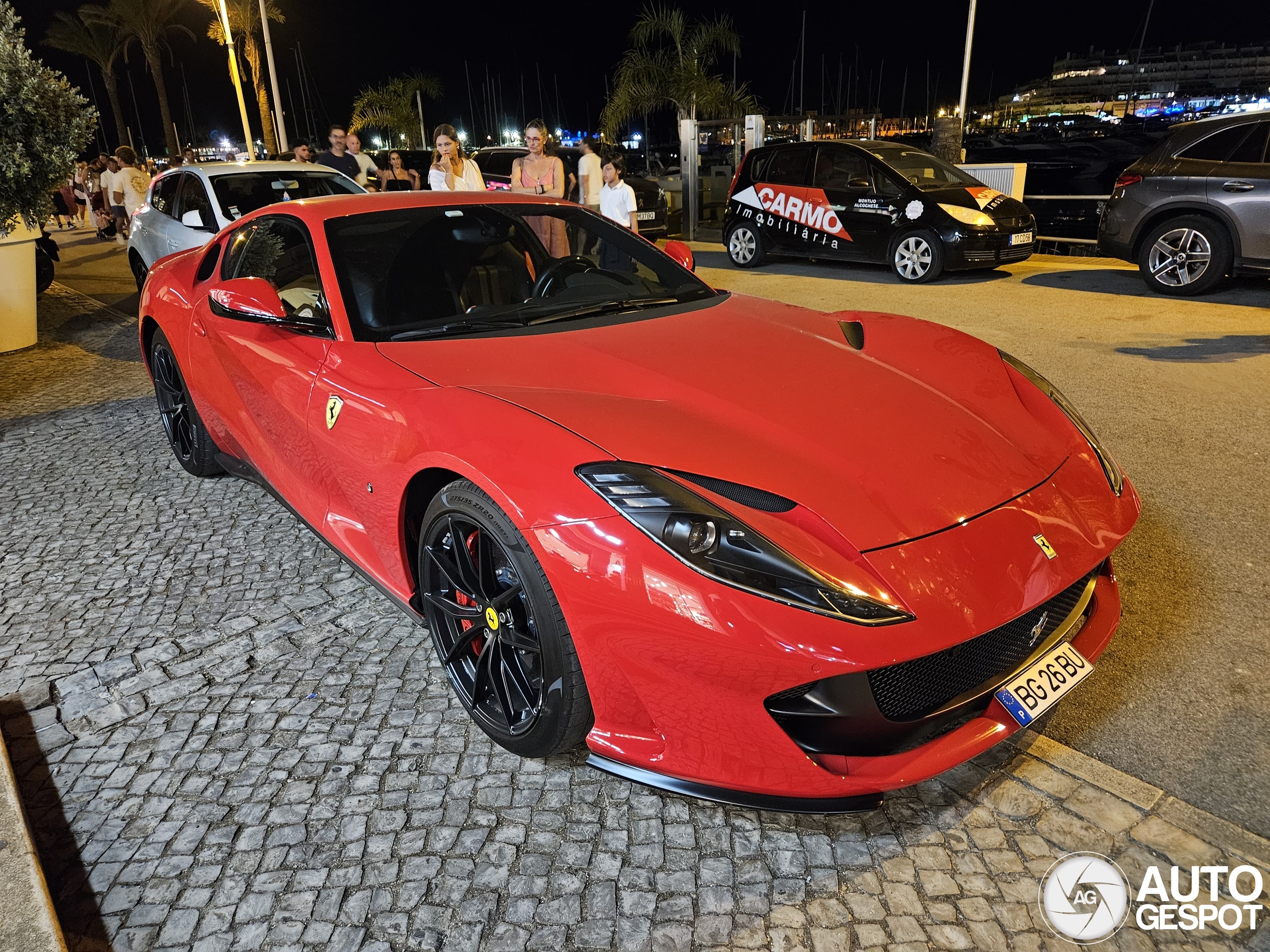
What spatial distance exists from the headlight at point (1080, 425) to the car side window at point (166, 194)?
8171mm

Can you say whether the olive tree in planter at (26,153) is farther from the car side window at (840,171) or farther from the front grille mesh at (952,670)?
the front grille mesh at (952,670)

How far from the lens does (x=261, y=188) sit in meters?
7.91

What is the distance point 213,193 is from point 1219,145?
9.26m

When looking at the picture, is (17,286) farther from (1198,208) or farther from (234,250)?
(1198,208)

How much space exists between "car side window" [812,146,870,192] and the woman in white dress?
14.4 ft

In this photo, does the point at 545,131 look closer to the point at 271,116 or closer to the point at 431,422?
the point at 431,422

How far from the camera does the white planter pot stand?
737 centimetres

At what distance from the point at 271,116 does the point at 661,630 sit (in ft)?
96.2

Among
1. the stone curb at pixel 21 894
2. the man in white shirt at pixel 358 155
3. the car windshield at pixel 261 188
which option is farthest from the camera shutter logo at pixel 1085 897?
the man in white shirt at pixel 358 155

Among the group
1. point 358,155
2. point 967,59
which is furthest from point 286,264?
point 967,59

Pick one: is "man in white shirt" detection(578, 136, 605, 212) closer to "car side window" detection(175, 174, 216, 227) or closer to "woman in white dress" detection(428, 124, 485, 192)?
"woman in white dress" detection(428, 124, 485, 192)

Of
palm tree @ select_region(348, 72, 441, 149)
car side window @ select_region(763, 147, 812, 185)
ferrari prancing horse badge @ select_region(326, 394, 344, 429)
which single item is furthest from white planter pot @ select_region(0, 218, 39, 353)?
palm tree @ select_region(348, 72, 441, 149)

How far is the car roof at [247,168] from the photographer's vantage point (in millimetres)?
7781

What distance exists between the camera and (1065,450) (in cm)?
230
